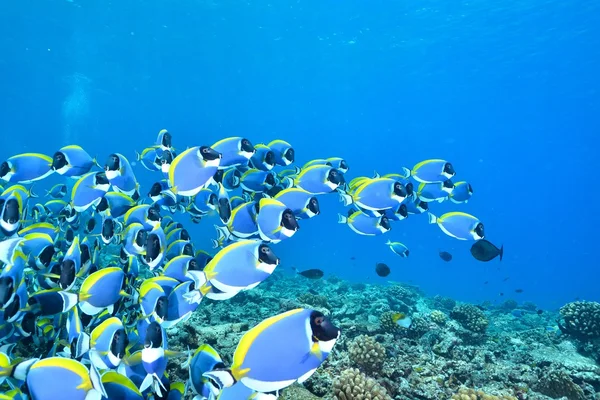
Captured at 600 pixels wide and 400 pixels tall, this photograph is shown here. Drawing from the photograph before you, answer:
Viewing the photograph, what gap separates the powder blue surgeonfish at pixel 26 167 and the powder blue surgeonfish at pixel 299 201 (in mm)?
2797

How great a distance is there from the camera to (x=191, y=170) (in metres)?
3.35

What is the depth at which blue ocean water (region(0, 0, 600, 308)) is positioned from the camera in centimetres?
3347

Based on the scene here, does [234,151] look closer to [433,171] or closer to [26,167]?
[26,167]

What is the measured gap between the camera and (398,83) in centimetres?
5338

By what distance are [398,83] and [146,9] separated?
34339 millimetres

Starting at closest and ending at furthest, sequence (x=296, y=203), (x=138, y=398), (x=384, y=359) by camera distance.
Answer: (x=138, y=398)
(x=296, y=203)
(x=384, y=359)

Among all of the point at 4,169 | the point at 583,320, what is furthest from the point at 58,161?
the point at 583,320

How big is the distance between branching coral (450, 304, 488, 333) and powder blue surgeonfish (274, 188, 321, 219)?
686 cm

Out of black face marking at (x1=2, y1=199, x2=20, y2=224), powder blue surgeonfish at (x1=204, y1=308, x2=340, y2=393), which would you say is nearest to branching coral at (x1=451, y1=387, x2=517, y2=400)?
powder blue surgeonfish at (x1=204, y1=308, x2=340, y2=393)

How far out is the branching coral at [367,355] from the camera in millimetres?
5023

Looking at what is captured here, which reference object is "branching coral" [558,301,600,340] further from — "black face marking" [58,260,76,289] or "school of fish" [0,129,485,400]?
"black face marking" [58,260,76,289]

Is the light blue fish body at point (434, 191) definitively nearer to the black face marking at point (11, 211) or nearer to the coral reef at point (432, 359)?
the coral reef at point (432, 359)

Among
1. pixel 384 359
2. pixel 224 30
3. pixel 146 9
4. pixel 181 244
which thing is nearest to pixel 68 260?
pixel 181 244

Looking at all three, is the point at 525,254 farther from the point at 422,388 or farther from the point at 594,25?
the point at 422,388
